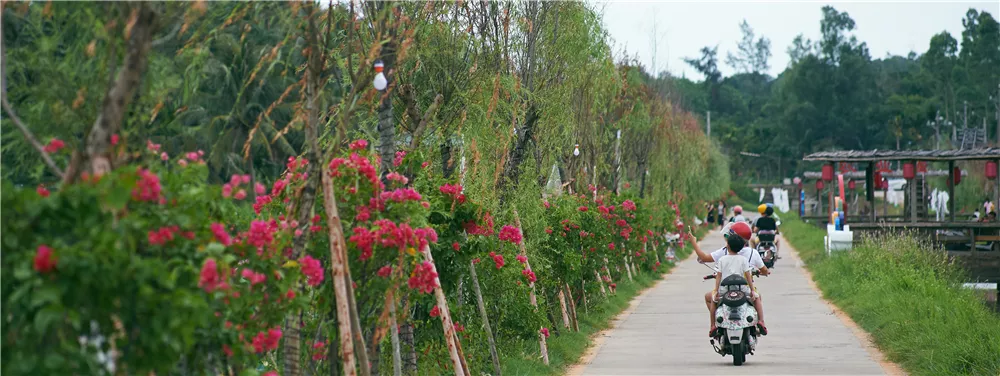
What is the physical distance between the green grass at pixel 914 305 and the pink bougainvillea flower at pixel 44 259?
30.3 ft

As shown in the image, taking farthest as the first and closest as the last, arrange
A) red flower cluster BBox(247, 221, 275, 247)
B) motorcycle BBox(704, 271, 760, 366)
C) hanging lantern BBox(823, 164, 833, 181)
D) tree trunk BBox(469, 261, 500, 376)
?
hanging lantern BBox(823, 164, 833, 181) < motorcycle BBox(704, 271, 760, 366) < tree trunk BBox(469, 261, 500, 376) < red flower cluster BBox(247, 221, 275, 247)

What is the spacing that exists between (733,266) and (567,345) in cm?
239

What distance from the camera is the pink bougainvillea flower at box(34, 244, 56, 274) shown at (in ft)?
14.9

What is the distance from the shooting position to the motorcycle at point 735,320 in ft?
42.7

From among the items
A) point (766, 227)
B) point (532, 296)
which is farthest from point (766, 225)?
point (532, 296)

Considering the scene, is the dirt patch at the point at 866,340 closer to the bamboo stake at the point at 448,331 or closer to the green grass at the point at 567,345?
the green grass at the point at 567,345

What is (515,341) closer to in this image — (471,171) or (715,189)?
(471,171)

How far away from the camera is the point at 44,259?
4.54 metres

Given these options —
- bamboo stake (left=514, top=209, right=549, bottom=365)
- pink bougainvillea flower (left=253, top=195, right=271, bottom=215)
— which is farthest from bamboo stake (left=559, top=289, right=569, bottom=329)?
pink bougainvillea flower (left=253, top=195, right=271, bottom=215)

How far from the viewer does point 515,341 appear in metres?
13.6

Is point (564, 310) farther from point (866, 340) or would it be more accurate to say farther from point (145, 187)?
point (145, 187)

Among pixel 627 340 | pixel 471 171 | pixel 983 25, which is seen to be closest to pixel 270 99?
pixel 627 340

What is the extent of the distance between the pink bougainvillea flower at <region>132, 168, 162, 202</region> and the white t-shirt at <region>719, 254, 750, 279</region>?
901 centimetres

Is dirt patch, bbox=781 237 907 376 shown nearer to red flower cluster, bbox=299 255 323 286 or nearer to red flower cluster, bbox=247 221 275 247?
red flower cluster, bbox=299 255 323 286
